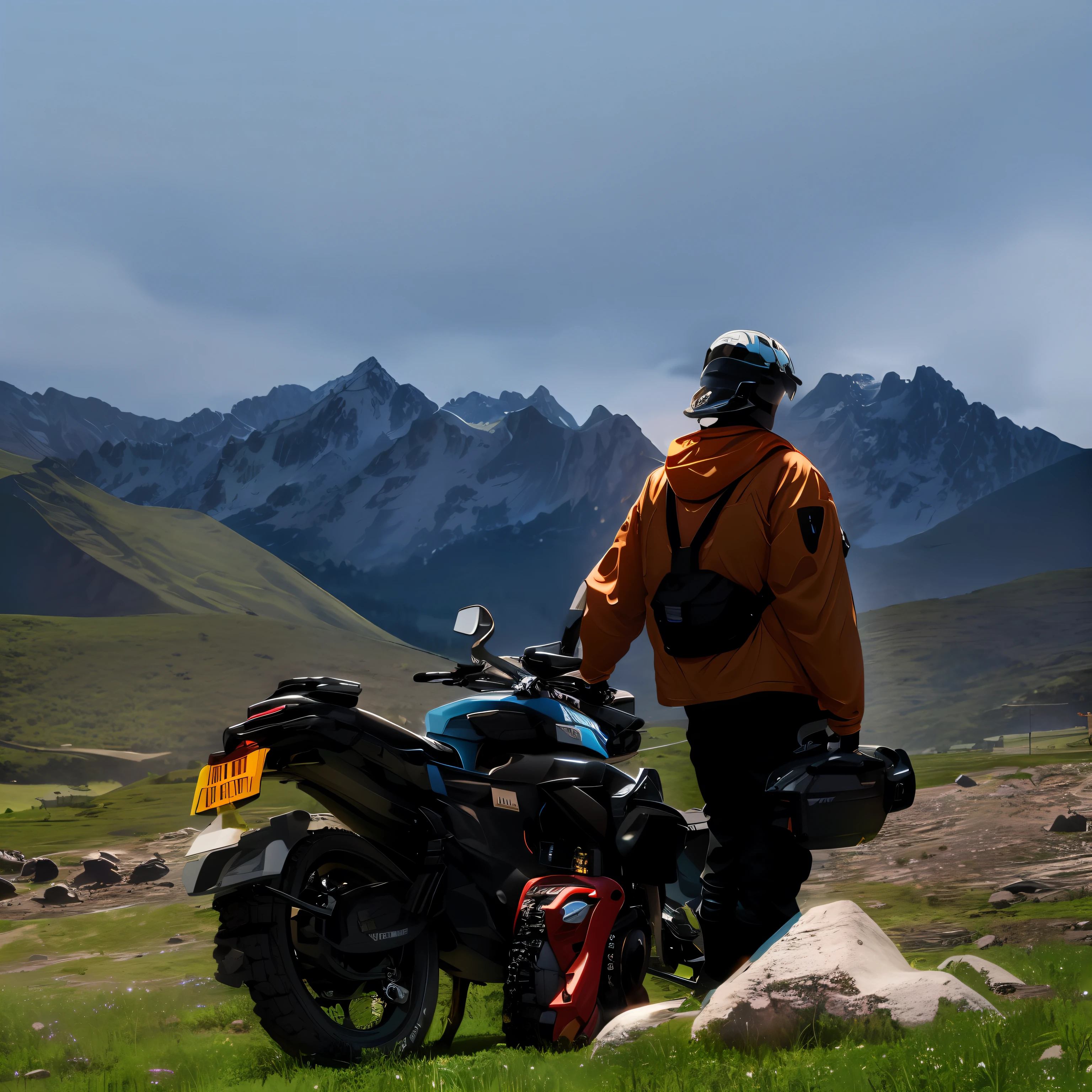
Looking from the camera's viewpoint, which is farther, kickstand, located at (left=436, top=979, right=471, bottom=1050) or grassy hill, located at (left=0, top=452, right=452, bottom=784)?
grassy hill, located at (left=0, top=452, right=452, bottom=784)

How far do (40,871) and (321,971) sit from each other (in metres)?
8.22

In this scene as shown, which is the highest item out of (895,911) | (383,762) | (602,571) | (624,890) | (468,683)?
(602,571)

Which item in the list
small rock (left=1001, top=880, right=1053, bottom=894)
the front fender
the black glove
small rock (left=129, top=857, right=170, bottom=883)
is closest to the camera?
the front fender

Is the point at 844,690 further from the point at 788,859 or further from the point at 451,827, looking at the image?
the point at 451,827

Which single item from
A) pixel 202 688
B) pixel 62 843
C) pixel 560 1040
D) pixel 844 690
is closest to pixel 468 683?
pixel 560 1040

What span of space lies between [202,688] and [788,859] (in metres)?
20.2

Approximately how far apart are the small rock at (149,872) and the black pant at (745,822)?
8.39 m

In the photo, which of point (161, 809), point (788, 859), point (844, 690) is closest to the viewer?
point (844, 690)

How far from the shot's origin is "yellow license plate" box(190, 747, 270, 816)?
3434mm

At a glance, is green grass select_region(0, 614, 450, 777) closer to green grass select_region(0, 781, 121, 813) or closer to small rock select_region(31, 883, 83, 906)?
green grass select_region(0, 781, 121, 813)

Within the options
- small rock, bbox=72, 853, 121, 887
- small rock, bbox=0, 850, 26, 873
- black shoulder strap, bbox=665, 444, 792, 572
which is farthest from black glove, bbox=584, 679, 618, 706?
small rock, bbox=0, 850, 26, 873

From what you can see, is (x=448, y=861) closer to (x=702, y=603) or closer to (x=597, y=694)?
(x=597, y=694)

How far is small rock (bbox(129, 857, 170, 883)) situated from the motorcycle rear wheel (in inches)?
294

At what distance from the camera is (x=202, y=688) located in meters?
21.7
